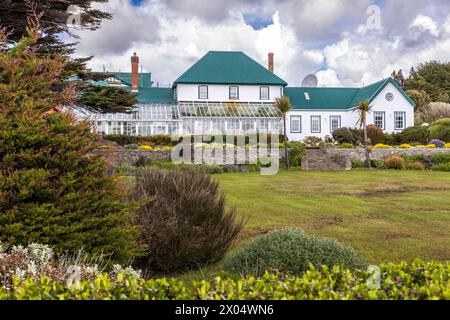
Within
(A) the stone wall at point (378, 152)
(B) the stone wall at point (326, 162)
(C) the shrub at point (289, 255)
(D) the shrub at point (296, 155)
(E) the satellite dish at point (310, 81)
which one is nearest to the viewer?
(C) the shrub at point (289, 255)

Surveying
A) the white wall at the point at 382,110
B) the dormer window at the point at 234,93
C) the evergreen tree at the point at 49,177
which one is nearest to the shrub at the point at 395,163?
the white wall at the point at 382,110

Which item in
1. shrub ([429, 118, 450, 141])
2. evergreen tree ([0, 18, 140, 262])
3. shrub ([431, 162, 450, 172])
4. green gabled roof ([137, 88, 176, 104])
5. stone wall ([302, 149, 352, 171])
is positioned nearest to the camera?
evergreen tree ([0, 18, 140, 262])

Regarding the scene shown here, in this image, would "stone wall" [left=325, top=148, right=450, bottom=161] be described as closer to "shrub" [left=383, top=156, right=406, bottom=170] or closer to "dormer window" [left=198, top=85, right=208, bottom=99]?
"shrub" [left=383, top=156, right=406, bottom=170]

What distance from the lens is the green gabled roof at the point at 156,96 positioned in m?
43.8

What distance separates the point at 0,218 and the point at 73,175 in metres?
0.79

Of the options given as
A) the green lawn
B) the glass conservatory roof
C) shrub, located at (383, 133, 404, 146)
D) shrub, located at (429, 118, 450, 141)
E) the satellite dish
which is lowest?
the green lawn

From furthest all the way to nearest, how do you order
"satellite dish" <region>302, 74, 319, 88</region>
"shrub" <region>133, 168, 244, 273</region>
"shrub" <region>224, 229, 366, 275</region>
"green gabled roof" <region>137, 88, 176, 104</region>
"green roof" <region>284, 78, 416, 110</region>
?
"satellite dish" <region>302, 74, 319, 88</region>, "green gabled roof" <region>137, 88, 176, 104</region>, "green roof" <region>284, 78, 416, 110</region>, "shrub" <region>133, 168, 244, 273</region>, "shrub" <region>224, 229, 366, 275</region>

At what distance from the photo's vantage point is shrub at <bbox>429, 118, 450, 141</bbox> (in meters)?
33.0

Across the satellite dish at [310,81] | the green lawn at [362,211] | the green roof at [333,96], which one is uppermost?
the satellite dish at [310,81]

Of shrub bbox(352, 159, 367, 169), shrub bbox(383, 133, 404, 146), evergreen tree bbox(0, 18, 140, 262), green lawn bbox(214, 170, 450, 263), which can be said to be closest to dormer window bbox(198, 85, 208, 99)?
shrub bbox(383, 133, 404, 146)

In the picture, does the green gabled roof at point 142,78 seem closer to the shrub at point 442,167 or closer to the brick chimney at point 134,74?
the brick chimney at point 134,74

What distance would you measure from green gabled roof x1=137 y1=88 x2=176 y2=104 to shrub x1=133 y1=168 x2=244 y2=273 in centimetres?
3703

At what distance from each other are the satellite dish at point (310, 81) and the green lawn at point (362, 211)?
33.0 m
